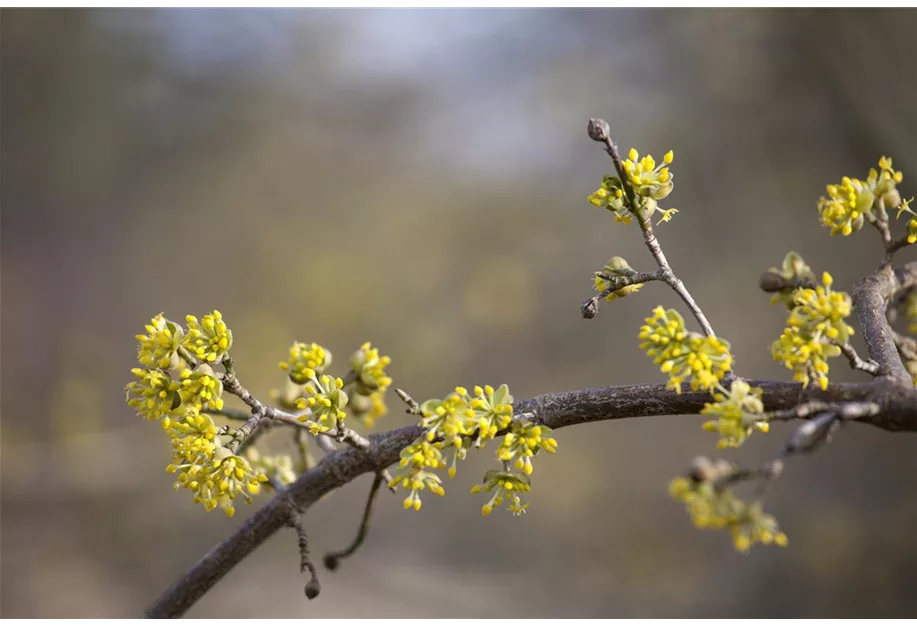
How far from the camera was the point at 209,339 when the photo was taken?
779mm

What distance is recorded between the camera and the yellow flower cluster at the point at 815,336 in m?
0.63

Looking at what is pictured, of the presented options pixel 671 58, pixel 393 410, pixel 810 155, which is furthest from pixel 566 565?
pixel 671 58

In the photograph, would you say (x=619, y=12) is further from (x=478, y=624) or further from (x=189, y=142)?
(x=478, y=624)

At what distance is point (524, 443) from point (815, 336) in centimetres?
28

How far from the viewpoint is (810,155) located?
152 inches

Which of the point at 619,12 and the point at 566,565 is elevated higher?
the point at 619,12

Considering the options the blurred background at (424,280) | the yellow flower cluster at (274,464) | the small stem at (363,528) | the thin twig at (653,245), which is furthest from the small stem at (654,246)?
the blurred background at (424,280)

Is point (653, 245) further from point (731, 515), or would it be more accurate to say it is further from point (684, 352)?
point (731, 515)

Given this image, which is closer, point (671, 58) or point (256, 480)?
point (256, 480)

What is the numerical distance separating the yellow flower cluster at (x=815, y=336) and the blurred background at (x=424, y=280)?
2.90m

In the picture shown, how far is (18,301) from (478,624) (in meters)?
3.58

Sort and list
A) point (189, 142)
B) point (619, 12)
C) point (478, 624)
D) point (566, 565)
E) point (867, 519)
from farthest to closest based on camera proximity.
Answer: point (189, 142)
point (619, 12)
point (566, 565)
point (867, 519)
point (478, 624)

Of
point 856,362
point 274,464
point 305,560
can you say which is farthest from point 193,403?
point 856,362

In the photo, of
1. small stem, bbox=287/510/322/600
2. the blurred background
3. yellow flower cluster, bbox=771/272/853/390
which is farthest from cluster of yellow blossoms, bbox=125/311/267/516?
the blurred background
